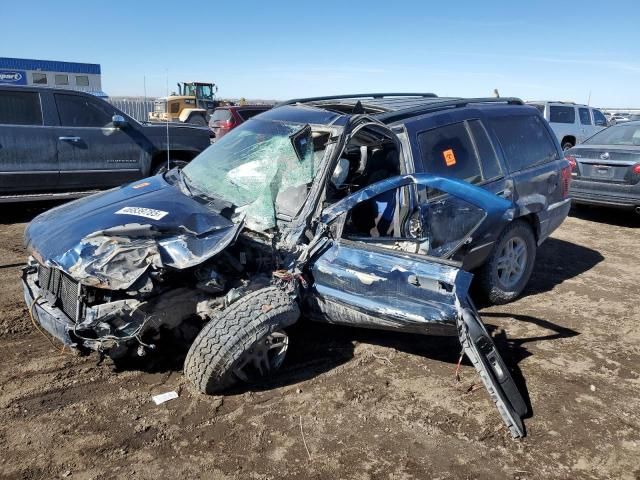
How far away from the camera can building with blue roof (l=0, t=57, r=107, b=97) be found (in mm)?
27652

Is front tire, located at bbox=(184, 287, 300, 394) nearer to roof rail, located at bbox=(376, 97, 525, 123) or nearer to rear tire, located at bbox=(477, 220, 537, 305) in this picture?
roof rail, located at bbox=(376, 97, 525, 123)

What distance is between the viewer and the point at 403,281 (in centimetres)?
334

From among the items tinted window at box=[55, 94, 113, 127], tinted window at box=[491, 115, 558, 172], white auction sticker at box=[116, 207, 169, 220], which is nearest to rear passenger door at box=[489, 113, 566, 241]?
tinted window at box=[491, 115, 558, 172]

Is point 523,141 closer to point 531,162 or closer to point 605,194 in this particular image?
point 531,162

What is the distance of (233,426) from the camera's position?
118 inches

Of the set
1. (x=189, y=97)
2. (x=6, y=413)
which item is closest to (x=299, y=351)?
(x=6, y=413)

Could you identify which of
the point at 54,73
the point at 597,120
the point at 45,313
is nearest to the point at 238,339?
the point at 45,313

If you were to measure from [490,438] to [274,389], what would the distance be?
1.36 metres

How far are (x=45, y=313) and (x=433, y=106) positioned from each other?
341 cm

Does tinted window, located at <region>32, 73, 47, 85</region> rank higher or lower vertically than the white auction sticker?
higher

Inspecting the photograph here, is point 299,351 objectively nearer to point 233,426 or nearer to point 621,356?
point 233,426

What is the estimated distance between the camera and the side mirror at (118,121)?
25.3 ft

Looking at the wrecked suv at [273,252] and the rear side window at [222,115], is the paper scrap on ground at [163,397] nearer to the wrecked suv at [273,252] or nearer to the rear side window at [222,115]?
the wrecked suv at [273,252]

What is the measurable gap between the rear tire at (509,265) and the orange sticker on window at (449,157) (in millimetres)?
846
